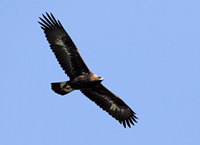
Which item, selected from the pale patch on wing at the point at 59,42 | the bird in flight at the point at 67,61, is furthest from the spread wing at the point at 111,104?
the pale patch on wing at the point at 59,42

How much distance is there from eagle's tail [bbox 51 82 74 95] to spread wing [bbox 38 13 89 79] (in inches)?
14.0

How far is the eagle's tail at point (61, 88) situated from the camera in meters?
14.6

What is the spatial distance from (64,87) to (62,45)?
4.77 ft

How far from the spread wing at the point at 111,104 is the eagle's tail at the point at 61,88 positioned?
3.45 feet

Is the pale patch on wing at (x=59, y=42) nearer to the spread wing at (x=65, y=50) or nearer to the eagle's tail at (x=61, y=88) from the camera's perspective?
the spread wing at (x=65, y=50)

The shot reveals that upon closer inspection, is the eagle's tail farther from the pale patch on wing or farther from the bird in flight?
the pale patch on wing

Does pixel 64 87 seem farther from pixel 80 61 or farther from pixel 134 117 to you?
pixel 134 117

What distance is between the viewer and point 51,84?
1465cm

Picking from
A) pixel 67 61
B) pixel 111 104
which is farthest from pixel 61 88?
pixel 111 104

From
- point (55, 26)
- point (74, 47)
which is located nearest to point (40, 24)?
point (55, 26)

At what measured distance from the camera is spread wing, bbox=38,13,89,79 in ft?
A: 47.6

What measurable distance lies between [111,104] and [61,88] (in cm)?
219

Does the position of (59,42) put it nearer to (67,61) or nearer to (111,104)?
(67,61)

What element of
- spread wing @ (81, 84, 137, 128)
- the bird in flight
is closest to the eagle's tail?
the bird in flight
